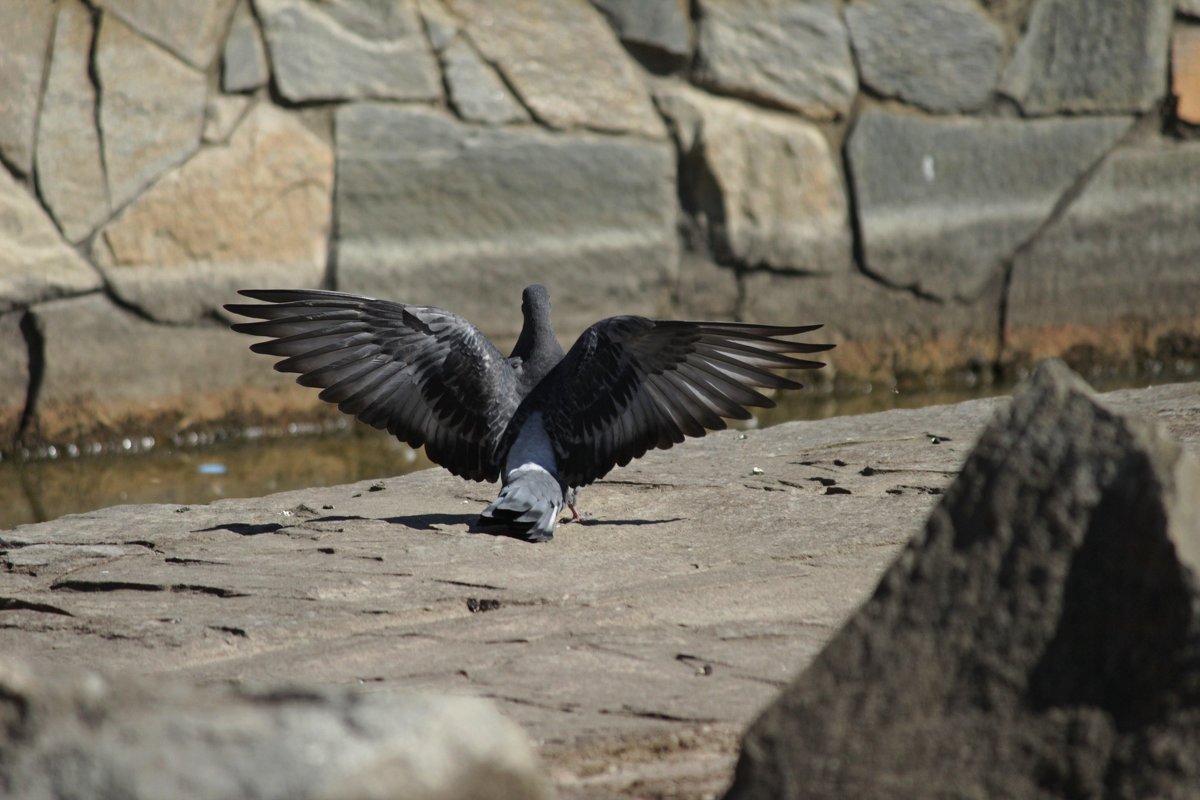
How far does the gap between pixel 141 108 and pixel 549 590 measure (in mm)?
3366

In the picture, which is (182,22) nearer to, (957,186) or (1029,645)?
(957,186)

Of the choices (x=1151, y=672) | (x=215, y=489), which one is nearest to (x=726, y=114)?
(x=215, y=489)

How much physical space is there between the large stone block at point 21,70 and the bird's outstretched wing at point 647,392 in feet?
9.14

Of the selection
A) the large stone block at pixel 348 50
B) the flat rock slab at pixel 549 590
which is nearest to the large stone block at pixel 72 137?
the large stone block at pixel 348 50

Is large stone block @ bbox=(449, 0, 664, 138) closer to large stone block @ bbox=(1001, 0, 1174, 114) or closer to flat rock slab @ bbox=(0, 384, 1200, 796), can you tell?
large stone block @ bbox=(1001, 0, 1174, 114)

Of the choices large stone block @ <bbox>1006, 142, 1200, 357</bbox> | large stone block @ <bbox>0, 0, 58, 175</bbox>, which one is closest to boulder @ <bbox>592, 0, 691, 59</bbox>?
large stone block @ <bbox>1006, 142, 1200, 357</bbox>

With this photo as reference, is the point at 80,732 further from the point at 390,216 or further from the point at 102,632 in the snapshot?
the point at 390,216

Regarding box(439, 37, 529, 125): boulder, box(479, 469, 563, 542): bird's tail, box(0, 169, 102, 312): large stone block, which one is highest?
box(439, 37, 529, 125): boulder

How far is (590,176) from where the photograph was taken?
6.57 metres

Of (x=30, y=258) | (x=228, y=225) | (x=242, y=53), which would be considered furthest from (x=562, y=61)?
(x=30, y=258)

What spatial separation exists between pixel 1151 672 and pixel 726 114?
16.2 feet

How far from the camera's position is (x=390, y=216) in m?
6.35

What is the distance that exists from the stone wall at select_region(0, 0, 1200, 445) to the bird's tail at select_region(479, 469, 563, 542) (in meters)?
2.57

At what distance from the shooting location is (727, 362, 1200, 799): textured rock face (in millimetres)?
1983
